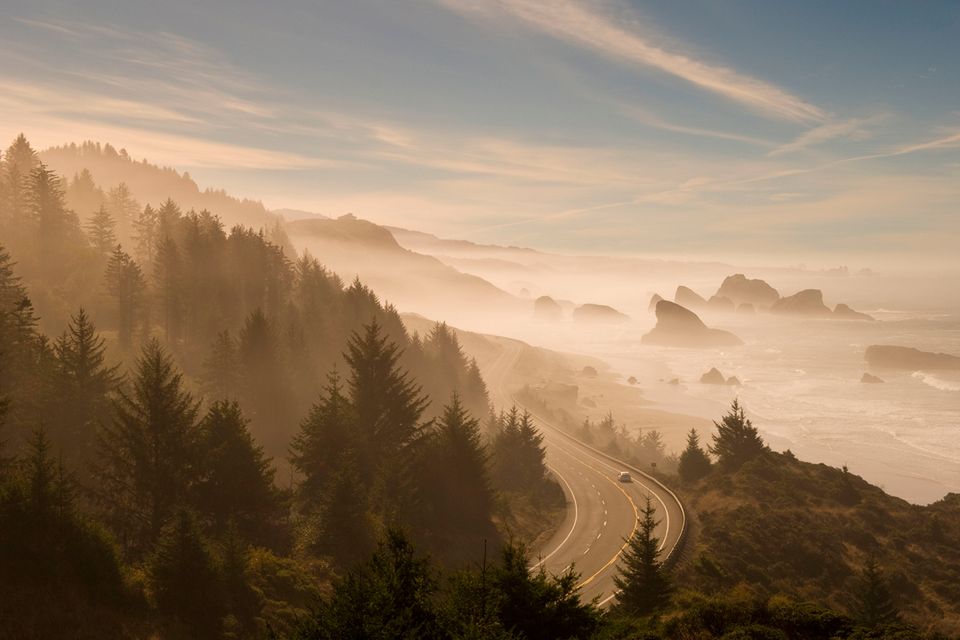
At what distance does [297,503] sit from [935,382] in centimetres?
13669

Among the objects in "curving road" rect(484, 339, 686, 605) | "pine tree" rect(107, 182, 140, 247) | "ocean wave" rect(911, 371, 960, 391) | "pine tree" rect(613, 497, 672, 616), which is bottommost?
"curving road" rect(484, 339, 686, 605)

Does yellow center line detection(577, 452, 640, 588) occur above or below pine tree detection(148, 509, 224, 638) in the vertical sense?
below

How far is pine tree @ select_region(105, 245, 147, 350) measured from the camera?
56031 mm

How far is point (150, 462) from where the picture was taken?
24.8m

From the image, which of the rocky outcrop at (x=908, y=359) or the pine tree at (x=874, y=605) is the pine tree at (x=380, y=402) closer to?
the pine tree at (x=874, y=605)

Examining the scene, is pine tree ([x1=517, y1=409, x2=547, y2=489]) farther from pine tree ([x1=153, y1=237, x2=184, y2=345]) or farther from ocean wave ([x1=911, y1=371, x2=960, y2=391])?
ocean wave ([x1=911, y1=371, x2=960, y2=391])

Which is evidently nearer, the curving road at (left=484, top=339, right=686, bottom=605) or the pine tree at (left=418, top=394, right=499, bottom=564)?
the pine tree at (left=418, top=394, right=499, bottom=564)

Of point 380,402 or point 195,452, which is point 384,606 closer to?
point 195,452

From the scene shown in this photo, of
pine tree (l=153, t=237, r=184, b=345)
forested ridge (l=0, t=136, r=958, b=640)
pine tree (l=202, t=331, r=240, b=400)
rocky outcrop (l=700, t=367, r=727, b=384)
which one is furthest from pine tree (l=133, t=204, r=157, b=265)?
rocky outcrop (l=700, t=367, r=727, b=384)

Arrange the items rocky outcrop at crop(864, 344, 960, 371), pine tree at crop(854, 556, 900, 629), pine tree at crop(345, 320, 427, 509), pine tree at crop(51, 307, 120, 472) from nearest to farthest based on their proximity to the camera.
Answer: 1. pine tree at crop(854, 556, 900, 629)
2. pine tree at crop(51, 307, 120, 472)
3. pine tree at crop(345, 320, 427, 509)
4. rocky outcrop at crop(864, 344, 960, 371)

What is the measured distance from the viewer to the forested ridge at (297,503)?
1569 cm

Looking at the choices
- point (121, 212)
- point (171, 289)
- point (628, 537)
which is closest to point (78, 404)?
point (171, 289)

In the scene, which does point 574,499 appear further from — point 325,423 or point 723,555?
point 325,423

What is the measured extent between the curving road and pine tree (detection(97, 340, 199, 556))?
17.9 meters
